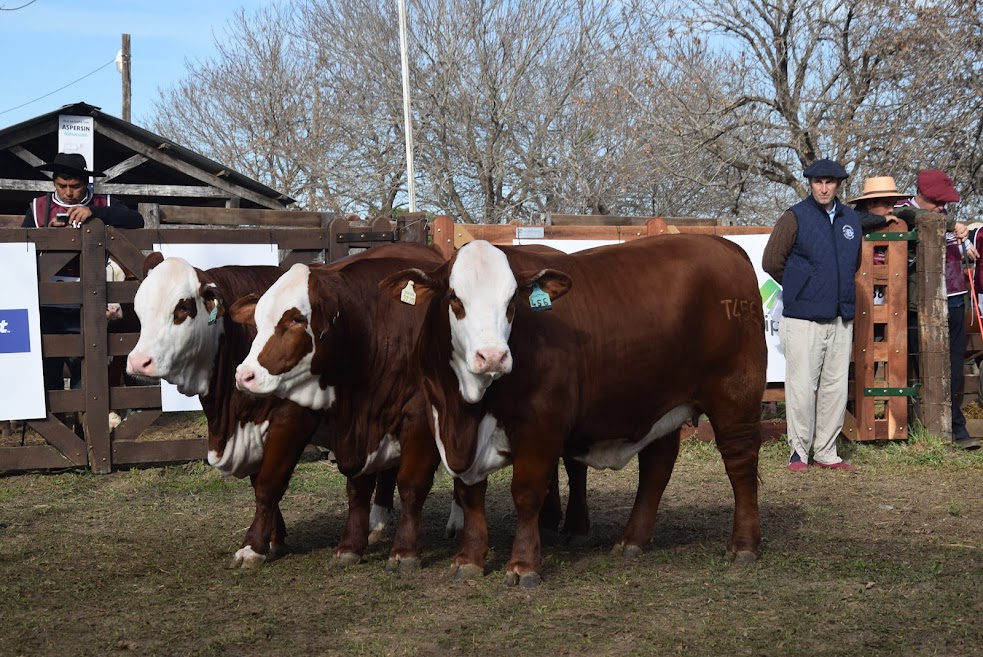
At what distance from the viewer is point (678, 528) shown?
6633 mm

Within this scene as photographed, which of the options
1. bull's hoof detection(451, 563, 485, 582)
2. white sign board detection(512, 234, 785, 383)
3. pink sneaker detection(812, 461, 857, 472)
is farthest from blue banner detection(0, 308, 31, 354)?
pink sneaker detection(812, 461, 857, 472)

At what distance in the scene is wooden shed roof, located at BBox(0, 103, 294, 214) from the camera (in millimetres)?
15828

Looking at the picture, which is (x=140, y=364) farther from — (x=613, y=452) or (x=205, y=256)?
(x=205, y=256)

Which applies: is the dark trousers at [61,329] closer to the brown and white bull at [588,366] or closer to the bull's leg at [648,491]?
the brown and white bull at [588,366]

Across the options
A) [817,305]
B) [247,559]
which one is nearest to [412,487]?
[247,559]

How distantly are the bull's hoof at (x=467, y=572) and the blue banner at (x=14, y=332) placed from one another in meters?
4.94

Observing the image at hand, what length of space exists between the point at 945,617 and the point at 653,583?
1.29 meters

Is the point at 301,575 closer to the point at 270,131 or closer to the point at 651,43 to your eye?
the point at 651,43

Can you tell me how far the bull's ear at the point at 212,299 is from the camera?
5773mm

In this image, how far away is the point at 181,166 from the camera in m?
16.9

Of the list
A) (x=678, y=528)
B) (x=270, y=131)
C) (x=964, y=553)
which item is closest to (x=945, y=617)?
(x=964, y=553)

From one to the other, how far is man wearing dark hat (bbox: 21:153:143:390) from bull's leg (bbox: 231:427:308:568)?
3816 millimetres

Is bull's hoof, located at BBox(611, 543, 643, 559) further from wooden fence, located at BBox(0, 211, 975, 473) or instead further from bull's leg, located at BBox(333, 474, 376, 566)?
wooden fence, located at BBox(0, 211, 975, 473)

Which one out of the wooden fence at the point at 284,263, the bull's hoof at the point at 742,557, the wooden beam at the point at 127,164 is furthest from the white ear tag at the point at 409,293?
the wooden beam at the point at 127,164
